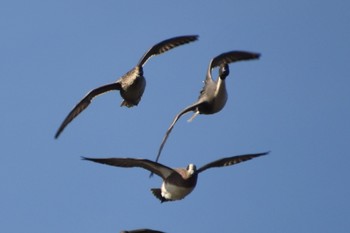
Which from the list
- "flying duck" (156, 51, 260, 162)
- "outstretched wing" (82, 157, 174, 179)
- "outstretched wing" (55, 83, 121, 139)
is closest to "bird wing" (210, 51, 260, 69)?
"flying duck" (156, 51, 260, 162)

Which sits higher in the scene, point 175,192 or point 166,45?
point 166,45

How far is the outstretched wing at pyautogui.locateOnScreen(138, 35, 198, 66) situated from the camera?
90.8 feet

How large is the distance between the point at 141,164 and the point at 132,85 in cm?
286

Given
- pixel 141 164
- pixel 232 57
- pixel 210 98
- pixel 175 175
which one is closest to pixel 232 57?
pixel 232 57

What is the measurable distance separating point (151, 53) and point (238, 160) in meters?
4.01

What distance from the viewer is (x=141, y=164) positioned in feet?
81.1

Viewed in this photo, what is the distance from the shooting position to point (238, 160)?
25469 millimetres

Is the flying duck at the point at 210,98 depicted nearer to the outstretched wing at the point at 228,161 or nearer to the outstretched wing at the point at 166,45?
the outstretched wing at the point at 228,161

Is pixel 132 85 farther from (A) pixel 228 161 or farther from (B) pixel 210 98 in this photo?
(A) pixel 228 161

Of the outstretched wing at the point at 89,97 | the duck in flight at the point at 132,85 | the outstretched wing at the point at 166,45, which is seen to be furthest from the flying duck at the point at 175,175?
the outstretched wing at the point at 166,45

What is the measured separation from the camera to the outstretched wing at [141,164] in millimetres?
24234

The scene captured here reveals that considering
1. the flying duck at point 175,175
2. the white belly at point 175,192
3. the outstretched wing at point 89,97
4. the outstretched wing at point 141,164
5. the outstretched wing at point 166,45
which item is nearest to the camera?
the outstretched wing at point 141,164

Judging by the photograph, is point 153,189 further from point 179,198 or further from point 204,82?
point 204,82

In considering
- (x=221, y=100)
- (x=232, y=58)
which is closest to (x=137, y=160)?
(x=221, y=100)
